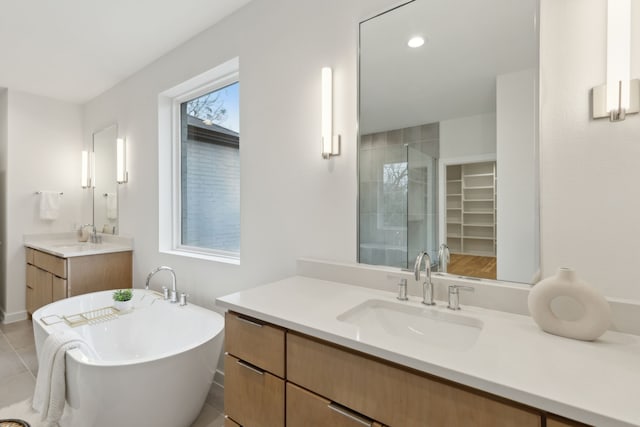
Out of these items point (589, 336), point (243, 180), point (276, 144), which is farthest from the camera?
point (243, 180)

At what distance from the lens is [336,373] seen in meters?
0.96

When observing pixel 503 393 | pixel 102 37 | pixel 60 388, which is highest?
pixel 102 37

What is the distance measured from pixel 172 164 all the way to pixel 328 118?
1920 mm

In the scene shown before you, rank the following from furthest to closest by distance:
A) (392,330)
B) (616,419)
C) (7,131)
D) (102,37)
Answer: (7,131), (102,37), (392,330), (616,419)

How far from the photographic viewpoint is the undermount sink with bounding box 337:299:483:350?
1086 millimetres

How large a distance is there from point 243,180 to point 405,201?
1146 millimetres

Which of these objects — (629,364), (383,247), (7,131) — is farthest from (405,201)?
(7,131)

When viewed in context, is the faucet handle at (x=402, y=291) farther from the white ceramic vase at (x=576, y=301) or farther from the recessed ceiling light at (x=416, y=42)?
the recessed ceiling light at (x=416, y=42)

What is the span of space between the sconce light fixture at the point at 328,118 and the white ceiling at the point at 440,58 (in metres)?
0.17

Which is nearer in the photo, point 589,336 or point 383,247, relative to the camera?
point 589,336

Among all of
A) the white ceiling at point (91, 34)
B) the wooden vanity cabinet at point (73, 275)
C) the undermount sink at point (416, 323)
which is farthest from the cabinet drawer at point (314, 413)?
the wooden vanity cabinet at point (73, 275)

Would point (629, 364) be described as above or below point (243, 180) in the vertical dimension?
below

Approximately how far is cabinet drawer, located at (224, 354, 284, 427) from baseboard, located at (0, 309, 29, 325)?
3713 millimetres

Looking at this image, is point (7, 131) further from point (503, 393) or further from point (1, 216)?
point (503, 393)
